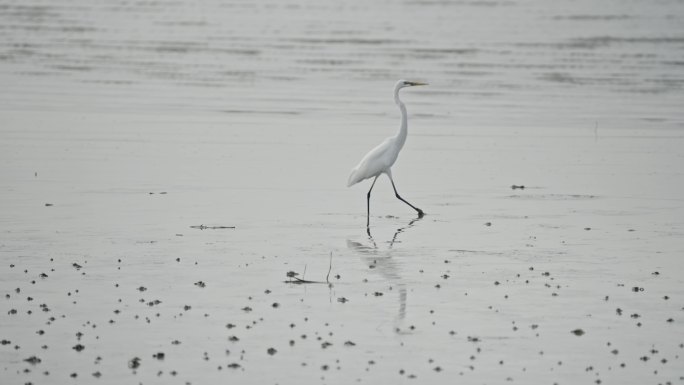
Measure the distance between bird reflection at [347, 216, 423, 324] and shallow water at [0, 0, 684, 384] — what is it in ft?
0.16

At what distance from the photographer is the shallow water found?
10672 mm

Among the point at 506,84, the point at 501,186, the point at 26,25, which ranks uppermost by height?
the point at 26,25

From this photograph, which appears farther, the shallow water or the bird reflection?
the bird reflection

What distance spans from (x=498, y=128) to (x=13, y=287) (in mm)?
18603

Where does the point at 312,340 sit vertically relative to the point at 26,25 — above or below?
below

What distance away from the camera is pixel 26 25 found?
62.5 metres

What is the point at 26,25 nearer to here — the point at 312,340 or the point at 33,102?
the point at 33,102

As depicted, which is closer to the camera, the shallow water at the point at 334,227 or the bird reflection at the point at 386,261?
the shallow water at the point at 334,227

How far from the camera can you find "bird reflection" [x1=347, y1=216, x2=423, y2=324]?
12727 mm

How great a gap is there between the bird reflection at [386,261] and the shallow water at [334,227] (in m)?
0.05

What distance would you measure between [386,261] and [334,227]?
103 inches

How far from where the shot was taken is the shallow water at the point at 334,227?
10.7 metres

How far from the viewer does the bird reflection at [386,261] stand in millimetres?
12727

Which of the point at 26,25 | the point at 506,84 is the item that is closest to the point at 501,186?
the point at 506,84
